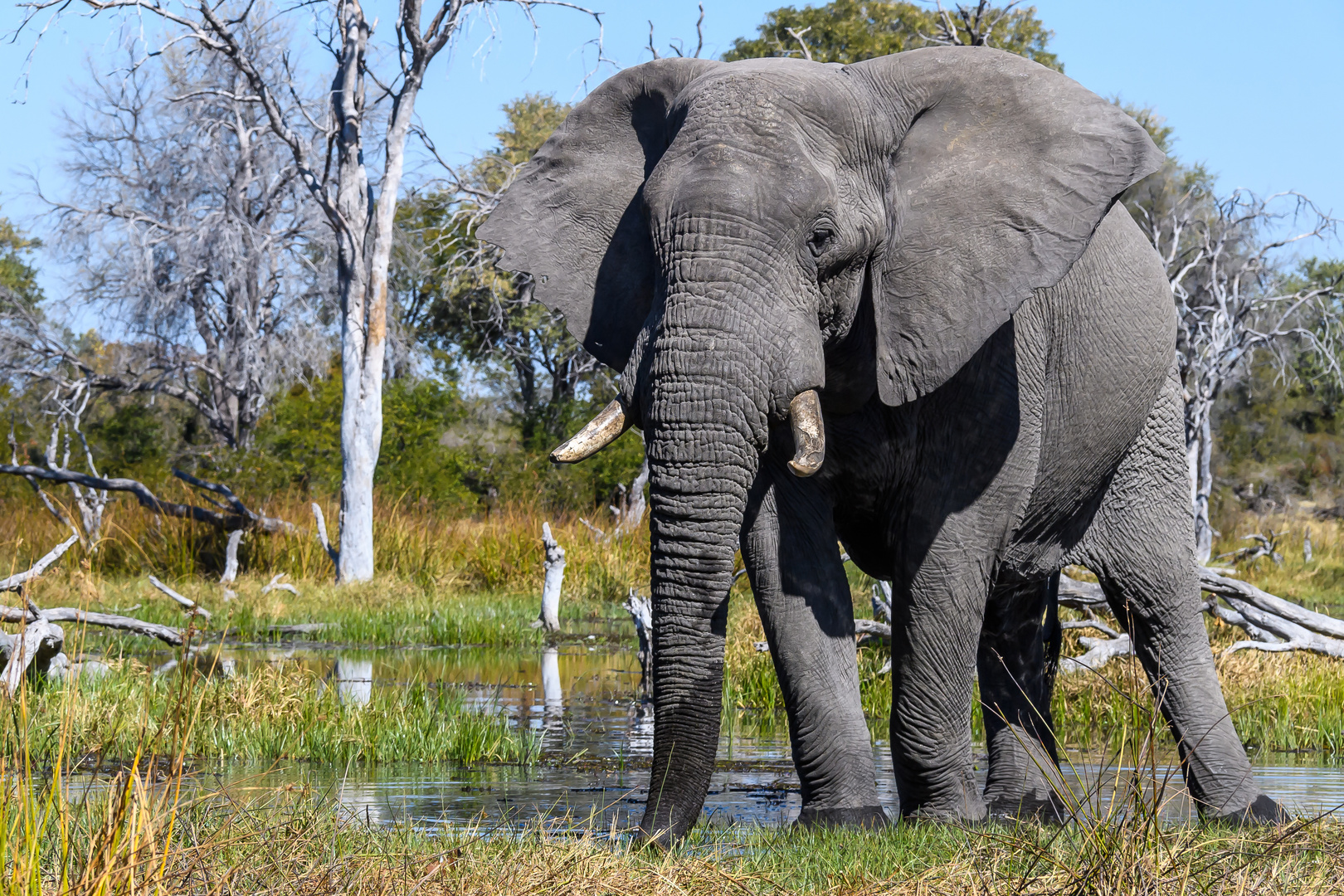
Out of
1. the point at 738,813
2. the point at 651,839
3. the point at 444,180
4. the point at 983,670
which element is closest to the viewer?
the point at 651,839

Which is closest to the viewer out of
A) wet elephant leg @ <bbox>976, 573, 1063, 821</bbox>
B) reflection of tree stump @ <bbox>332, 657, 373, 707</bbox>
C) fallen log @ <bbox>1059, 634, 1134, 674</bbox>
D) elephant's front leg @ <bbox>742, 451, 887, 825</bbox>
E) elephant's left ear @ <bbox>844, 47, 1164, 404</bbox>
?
elephant's left ear @ <bbox>844, 47, 1164, 404</bbox>

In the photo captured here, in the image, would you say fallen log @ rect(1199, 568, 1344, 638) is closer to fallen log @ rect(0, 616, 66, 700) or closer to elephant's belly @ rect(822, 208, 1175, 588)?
elephant's belly @ rect(822, 208, 1175, 588)

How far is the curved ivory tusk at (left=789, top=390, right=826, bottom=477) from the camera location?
431cm

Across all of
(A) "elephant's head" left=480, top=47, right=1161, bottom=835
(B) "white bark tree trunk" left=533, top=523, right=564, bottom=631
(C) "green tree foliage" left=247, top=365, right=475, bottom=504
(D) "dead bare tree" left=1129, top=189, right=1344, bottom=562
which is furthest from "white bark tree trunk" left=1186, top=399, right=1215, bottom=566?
(A) "elephant's head" left=480, top=47, right=1161, bottom=835

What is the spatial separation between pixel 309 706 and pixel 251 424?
25.5 metres

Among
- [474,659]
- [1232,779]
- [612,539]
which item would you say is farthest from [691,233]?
[612,539]

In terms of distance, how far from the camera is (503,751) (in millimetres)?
7262

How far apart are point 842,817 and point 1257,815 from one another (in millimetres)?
1770

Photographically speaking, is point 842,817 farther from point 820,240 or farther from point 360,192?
point 360,192

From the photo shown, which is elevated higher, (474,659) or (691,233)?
(691,233)

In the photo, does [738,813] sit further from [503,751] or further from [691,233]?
[691,233]

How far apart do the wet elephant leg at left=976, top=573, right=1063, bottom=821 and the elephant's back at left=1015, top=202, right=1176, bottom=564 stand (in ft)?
1.52

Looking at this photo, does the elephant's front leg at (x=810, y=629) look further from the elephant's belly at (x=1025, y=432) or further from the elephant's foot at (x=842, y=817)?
the elephant's belly at (x=1025, y=432)

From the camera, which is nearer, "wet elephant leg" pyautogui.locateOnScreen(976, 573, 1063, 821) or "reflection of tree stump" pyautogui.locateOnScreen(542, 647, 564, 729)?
"wet elephant leg" pyautogui.locateOnScreen(976, 573, 1063, 821)
